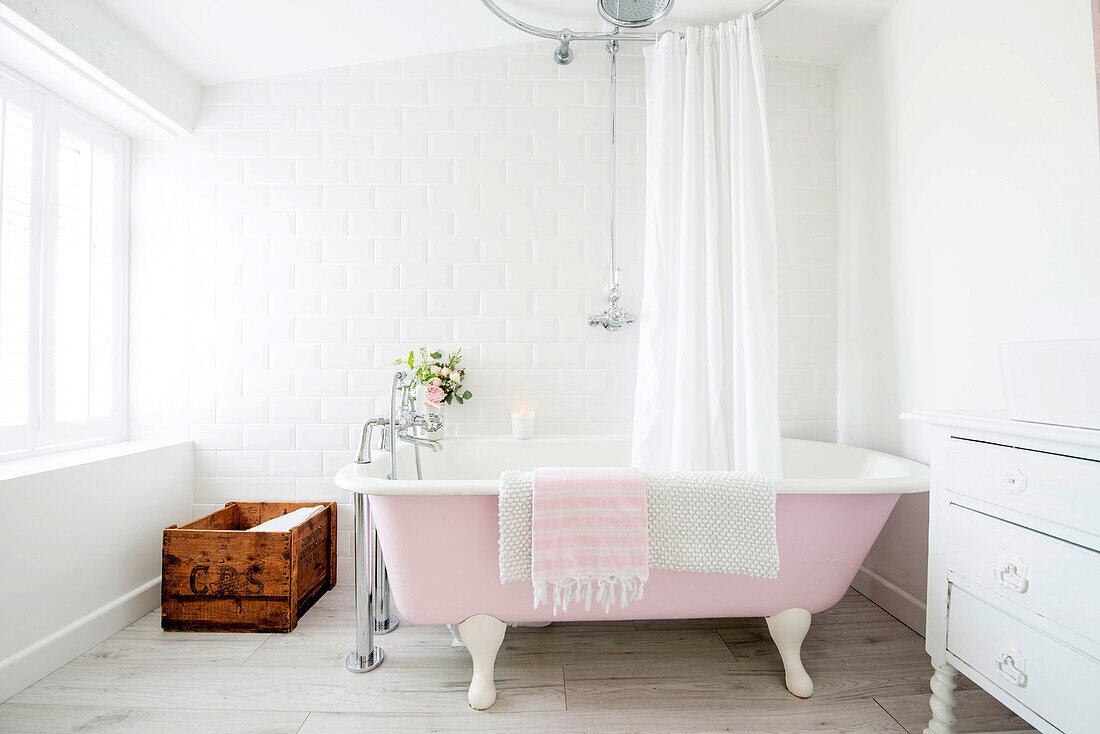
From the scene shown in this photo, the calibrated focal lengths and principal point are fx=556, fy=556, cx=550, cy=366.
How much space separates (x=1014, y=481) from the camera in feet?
3.82

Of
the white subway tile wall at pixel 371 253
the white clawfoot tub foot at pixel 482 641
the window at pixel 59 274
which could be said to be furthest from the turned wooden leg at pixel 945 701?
the window at pixel 59 274

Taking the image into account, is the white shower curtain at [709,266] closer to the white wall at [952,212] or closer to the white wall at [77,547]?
the white wall at [952,212]

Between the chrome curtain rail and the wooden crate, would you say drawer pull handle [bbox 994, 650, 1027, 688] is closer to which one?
the wooden crate

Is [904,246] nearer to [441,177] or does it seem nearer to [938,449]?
[938,449]

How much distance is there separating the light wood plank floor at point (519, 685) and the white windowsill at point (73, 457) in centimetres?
63

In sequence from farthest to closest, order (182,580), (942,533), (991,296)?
(182,580)
(991,296)
(942,533)

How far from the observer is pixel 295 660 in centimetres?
181

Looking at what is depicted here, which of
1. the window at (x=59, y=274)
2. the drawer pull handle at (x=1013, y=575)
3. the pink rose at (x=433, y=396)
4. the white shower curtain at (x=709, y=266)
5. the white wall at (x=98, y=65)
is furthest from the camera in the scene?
the pink rose at (x=433, y=396)

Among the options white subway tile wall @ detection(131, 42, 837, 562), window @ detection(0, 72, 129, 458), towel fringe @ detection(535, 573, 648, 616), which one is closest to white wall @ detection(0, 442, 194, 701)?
window @ detection(0, 72, 129, 458)

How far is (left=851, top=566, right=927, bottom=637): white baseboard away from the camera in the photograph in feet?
6.52

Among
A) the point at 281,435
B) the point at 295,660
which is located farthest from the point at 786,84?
the point at 295,660

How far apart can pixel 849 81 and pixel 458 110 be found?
5.69 ft

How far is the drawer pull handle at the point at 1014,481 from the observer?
3.76 feet

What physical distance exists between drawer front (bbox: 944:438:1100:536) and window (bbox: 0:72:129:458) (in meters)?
2.85
